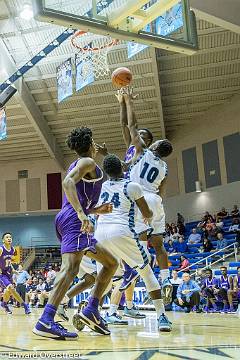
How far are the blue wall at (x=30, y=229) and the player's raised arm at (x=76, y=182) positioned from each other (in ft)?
81.6

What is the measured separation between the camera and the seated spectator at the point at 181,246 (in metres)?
17.6

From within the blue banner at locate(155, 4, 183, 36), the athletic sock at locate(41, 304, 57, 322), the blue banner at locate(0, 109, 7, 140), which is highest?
the blue banner at locate(0, 109, 7, 140)

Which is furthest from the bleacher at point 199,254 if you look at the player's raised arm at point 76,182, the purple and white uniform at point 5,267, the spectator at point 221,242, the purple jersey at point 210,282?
the player's raised arm at point 76,182

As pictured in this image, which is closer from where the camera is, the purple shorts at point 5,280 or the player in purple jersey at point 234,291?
the purple shorts at point 5,280

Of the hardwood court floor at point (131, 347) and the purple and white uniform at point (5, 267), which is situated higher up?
the purple and white uniform at point (5, 267)

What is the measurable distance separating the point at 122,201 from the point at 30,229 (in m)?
25.1

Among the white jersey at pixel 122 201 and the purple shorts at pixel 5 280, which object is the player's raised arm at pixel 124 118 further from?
the purple shorts at pixel 5 280

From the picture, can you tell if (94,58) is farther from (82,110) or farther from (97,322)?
(97,322)

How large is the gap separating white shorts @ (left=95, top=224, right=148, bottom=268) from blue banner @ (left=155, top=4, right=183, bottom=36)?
11.7 ft

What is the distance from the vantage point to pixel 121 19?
5559 mm

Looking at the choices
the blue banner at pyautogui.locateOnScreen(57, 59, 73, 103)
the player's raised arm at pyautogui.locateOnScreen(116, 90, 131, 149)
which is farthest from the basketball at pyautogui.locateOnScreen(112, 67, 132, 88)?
the blue banner at pyautogui.locateOnScreen(57, 59, 73, 103)

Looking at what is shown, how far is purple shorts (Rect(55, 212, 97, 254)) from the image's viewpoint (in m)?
3.69

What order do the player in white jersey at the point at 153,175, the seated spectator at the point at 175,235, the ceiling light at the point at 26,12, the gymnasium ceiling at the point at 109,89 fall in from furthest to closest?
1. the seated spectator at the point at 175,235
2. the gymnasium ceiling at the point at 109,89
3. the ceiling light at the point at 26,12
4. the player in white jersey at the point at 153,175

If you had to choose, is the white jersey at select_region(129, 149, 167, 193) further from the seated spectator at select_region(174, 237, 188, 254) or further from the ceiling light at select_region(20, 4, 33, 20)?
the seated spectator at select_region(174, 237, 188, 254)
